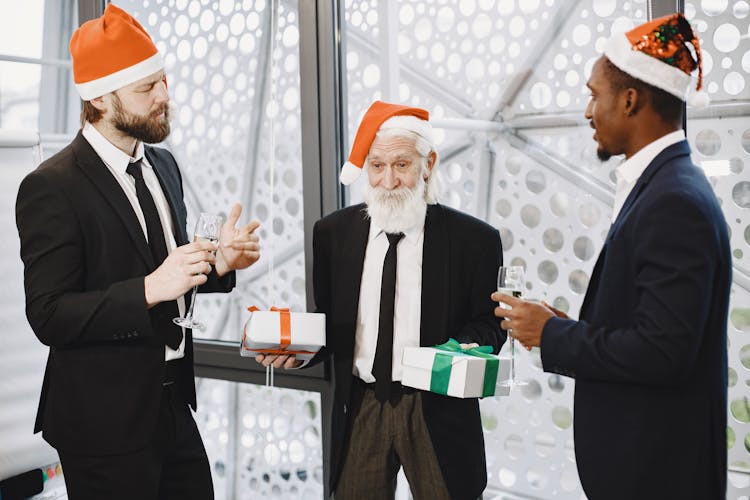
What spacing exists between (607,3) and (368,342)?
1.35 metres

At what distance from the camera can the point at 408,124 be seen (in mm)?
2191

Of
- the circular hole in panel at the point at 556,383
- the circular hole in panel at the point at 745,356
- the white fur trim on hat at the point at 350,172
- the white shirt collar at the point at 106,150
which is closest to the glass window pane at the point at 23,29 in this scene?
the white shirt collar at the point at 106,150

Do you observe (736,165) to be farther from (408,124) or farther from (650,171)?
(408,124)

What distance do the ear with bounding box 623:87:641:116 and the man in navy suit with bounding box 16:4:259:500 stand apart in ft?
3.43

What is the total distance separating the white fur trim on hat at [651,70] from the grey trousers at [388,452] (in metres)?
1.02

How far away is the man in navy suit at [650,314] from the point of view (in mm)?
1420

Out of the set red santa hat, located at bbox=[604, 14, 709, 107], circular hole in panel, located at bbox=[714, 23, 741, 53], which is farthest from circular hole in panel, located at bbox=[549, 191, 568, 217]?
red santa hat, located at bbox=[604, 14, 709, 107]

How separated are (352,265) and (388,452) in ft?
1.79

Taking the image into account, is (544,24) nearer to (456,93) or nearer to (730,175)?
(456,93)

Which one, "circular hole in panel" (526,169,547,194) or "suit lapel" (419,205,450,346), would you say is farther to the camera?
"circular hole in panel" (526,169,547,194)

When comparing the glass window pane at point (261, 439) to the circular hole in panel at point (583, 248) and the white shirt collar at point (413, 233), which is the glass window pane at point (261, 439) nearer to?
the white shirt collar at point (413, 233)

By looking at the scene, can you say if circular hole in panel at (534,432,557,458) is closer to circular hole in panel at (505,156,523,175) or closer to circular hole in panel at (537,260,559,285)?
circular hole in panel at (537,260,559,285)

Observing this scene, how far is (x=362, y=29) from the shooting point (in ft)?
9.31

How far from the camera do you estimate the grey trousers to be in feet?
6.68
